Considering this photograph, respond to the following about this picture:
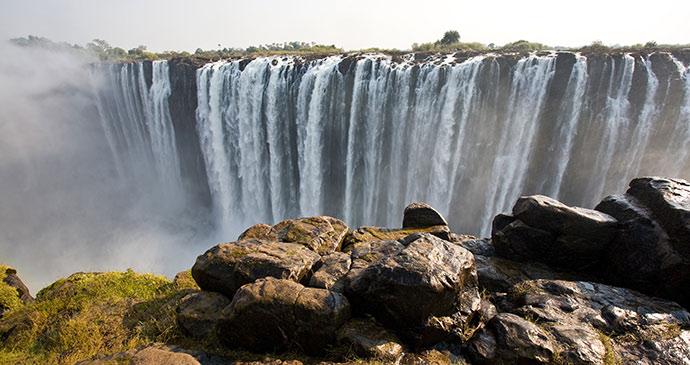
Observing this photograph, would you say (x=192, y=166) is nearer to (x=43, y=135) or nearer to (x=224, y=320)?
(x=43, y=135)

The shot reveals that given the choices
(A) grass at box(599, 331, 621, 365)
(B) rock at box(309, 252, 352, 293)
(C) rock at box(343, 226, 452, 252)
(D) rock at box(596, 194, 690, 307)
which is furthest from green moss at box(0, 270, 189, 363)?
(D) rock at box(596, 194, 690, 307)

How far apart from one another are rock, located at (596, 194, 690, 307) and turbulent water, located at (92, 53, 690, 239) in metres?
11.2

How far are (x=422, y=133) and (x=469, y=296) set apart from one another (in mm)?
14841

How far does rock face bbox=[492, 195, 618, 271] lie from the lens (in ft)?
20.3

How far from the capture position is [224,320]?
165 inches

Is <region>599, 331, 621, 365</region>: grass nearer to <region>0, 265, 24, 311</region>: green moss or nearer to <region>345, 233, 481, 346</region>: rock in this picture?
<region>345, 233, 481, 346</region>: rock

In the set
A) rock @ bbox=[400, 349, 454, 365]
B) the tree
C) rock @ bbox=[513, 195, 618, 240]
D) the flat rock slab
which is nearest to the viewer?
rock @ bbox=[400, 349, 454, 365]

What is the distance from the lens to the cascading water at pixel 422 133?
1481 centimetres

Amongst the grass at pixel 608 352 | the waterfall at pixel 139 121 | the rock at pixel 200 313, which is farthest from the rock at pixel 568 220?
the waterfall at pixel 139 121

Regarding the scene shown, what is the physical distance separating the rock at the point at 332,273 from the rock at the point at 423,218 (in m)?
3.83

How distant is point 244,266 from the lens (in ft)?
16.5

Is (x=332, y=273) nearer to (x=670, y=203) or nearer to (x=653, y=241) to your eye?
(x=653, y=241)

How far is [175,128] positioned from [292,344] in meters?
29.0

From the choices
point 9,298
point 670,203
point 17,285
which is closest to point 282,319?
point 9,298
